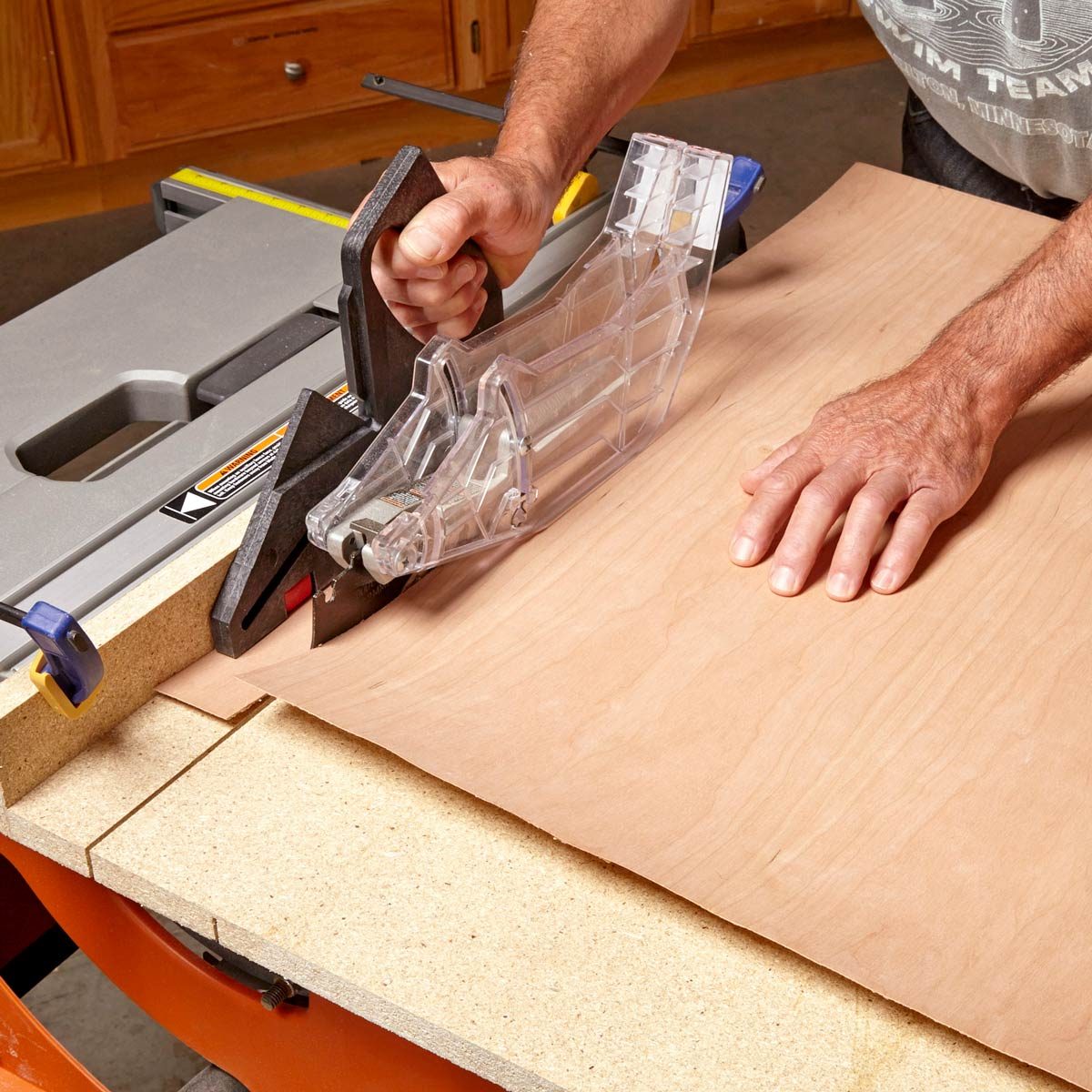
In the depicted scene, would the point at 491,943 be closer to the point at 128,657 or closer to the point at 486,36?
the point at 128,657

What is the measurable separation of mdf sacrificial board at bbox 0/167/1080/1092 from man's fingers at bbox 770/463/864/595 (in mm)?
28

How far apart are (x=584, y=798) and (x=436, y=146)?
3.30 m

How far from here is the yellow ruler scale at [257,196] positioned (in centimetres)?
142

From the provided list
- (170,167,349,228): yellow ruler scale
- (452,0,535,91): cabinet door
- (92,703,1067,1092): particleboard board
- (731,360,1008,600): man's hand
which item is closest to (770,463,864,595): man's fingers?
(731,360,1008,600): man's hand

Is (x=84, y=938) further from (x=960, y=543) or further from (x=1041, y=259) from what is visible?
(x=1041, y=259)

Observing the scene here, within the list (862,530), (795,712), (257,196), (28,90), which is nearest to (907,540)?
(862,530)

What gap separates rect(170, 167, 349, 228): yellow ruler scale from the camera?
1.42 metres

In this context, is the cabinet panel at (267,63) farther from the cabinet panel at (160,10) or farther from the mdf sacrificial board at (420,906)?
the mdf sacrificial board at (420,906)

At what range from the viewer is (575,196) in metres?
1.43

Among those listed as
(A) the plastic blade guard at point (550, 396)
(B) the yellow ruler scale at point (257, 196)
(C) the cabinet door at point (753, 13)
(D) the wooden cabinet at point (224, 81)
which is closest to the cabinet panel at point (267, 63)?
(D) the wooden cabinet at point (224, 81)

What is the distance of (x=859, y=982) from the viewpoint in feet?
2.27

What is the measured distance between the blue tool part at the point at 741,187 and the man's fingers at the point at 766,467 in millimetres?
354

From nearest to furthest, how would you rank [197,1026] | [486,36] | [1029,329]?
[197,1026], [1029,329], [486,36]

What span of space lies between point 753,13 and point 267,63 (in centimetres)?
143
